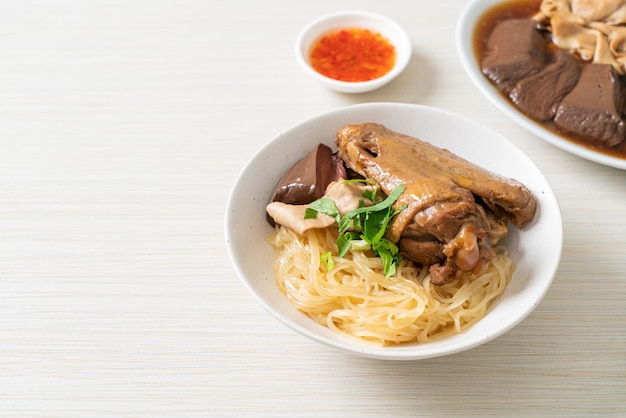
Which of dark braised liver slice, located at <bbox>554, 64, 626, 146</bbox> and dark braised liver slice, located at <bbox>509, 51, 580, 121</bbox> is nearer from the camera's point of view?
dark braised liver slice, located at <bbox>554, 64, 626, 146</bbox>

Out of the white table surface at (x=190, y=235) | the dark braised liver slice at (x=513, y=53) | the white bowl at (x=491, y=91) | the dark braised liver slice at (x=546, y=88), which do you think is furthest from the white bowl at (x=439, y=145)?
the dark braised liver slice at (x=513, y=53)

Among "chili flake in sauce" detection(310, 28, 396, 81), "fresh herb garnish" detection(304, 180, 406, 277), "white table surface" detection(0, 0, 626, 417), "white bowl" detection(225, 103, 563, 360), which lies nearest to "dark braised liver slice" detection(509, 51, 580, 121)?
"white table surface" detection(0, 0, 626, 417)

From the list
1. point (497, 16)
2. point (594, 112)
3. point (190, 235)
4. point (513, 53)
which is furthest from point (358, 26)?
point (190, 235)

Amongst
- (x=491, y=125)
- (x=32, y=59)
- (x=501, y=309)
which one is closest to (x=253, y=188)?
(x=501, y=309)

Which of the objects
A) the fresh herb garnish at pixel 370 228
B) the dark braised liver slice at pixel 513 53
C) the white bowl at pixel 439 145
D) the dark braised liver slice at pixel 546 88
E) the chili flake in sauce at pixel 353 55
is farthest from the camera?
the chili flake in sauce at pixel 353 55

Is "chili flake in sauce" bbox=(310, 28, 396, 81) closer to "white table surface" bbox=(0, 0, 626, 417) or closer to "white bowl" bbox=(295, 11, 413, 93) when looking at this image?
"white bowl" bbox=(295, 11, 413, 93)

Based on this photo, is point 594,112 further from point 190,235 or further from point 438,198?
point 190,235

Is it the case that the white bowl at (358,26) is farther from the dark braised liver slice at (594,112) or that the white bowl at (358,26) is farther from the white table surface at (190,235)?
the dark braised liver slice at (594,112)
